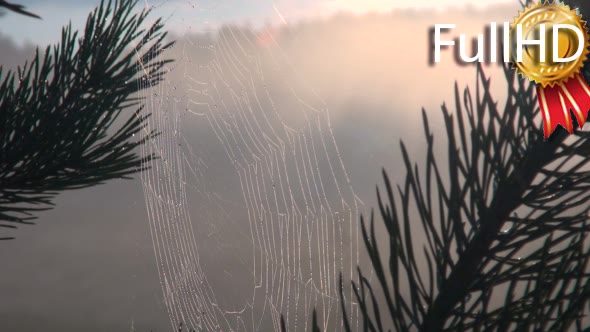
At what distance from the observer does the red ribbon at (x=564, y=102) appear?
73 cm

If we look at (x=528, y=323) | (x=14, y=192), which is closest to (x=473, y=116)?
(x=528, y=323)

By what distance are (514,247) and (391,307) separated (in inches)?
6.7

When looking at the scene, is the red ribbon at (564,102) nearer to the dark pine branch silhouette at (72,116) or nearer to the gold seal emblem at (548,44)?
the gold seal emblem at (548,44)

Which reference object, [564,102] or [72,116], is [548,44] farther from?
[72,116]

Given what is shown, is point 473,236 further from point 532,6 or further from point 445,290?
point 532,6

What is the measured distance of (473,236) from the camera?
29.5 inches

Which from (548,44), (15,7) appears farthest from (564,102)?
(15,7)

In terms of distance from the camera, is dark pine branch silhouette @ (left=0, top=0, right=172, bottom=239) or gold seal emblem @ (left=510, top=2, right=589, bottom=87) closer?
gold seal emblem @ (left=510, top=2, right=589, bottom=87)

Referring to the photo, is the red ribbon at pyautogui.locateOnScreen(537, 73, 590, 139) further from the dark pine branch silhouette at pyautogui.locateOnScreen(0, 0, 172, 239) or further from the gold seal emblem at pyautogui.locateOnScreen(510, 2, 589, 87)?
the dark pine branch silhouette at pyautogui.locateOnScreen(0, 0, 172, 239)

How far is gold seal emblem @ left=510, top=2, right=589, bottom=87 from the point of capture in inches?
A: 29.8

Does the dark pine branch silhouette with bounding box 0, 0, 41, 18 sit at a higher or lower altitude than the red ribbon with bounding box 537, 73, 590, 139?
higher

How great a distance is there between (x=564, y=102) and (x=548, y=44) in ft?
0.29

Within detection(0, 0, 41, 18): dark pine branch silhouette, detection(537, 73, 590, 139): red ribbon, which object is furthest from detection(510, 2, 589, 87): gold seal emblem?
detection(0, 0, 41, 18): dark pine branch silhouette

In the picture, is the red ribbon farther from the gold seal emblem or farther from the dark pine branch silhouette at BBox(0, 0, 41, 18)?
the dark pine branch silhouette at BBox(0, 0, 41, 18)
